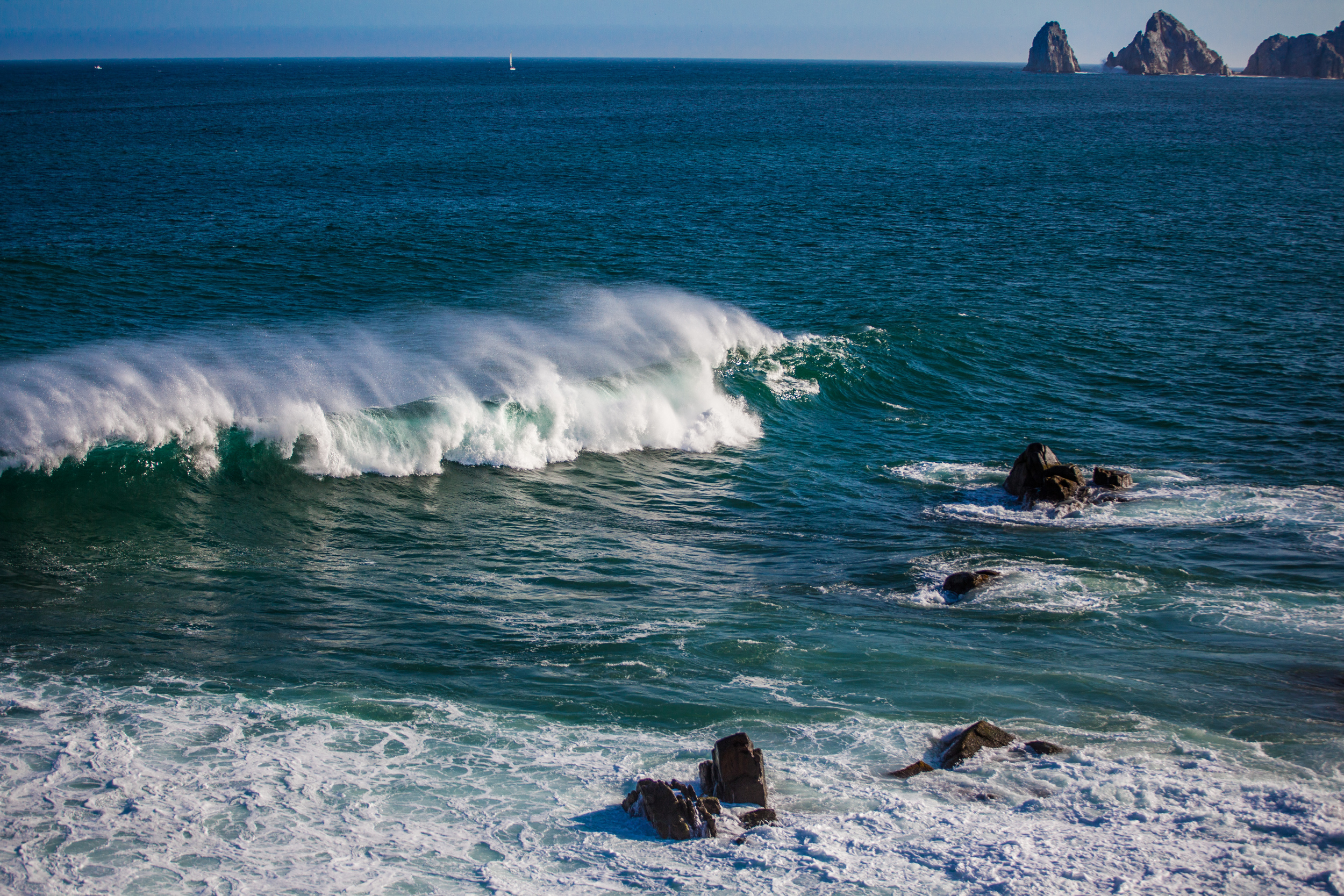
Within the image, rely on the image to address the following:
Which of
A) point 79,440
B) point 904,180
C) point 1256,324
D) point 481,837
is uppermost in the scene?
point 904,180

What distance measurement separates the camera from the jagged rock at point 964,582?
12250 millimetres

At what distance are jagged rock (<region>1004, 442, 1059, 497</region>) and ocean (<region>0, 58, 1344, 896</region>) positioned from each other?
0.39 metres

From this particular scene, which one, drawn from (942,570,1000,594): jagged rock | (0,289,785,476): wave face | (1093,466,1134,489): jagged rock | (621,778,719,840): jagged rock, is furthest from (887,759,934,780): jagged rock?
(0,289,785,476): wave face

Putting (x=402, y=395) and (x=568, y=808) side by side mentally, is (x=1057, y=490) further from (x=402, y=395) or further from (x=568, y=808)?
(x=402, y=395)

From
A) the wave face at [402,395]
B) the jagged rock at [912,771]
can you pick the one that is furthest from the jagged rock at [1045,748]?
the wave face at [402,395]

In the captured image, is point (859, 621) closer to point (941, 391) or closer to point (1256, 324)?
point (941, 391)

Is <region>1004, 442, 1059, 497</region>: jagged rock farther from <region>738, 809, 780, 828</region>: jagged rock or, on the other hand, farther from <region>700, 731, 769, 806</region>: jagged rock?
<region>738, 809, 780, 828</region>: jagged rock

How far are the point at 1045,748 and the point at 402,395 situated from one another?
1369 cm

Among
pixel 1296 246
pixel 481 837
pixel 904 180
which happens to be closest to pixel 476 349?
pixel 481 837

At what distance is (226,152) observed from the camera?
199 ft

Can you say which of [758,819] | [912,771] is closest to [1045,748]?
[912,771]

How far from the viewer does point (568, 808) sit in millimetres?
8023

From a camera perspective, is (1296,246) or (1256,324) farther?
(1296,246)

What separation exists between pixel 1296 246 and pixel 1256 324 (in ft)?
46.9
